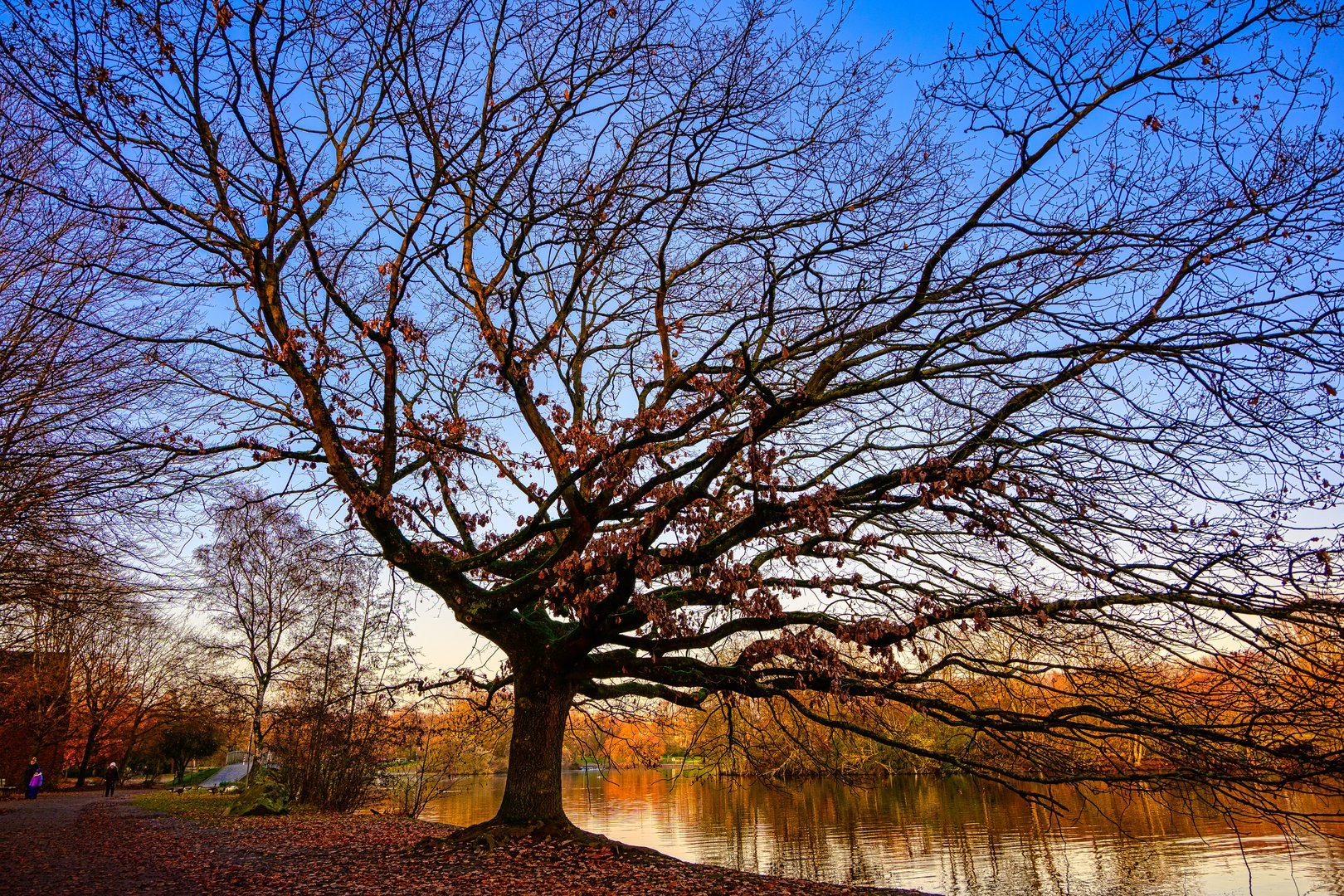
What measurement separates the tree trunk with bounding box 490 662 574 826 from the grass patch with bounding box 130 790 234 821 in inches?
459

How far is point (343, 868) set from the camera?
30.5ft

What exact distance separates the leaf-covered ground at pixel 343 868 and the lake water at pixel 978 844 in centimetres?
267

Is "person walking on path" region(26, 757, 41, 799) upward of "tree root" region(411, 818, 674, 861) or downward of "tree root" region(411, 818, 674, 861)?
downward

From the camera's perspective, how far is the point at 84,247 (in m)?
7.93

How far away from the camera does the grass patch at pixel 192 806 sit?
19234 millimetres

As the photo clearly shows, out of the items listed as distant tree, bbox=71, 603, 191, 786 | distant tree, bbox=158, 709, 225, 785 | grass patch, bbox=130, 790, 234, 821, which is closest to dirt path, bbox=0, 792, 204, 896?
grass patch, bbox=130, 790, 234, 821

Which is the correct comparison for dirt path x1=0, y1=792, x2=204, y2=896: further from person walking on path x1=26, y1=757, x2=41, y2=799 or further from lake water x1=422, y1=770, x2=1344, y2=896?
person walking on path x1=26, y1=757, x2=41, y2=799

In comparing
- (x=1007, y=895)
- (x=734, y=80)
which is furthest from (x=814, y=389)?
(x=1007, y=895)

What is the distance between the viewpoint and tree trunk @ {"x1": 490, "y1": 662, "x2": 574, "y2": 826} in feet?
34.5

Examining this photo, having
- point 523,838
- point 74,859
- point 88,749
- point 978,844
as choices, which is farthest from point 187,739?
point 978,844

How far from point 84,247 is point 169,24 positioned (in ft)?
8.96

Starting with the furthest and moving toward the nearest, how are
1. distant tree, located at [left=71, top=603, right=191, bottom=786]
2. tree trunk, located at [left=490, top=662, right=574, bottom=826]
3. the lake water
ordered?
distant tree, located at [left=71, top=603, right=191, bottom=786] < the lake water < tree trunk, located at [left=490, top=662, right=574, bottom=826]

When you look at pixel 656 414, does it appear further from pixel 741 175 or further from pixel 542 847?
pixel 542 847

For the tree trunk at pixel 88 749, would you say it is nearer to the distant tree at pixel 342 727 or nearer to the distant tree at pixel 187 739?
the distant tree at pixel 187 739
